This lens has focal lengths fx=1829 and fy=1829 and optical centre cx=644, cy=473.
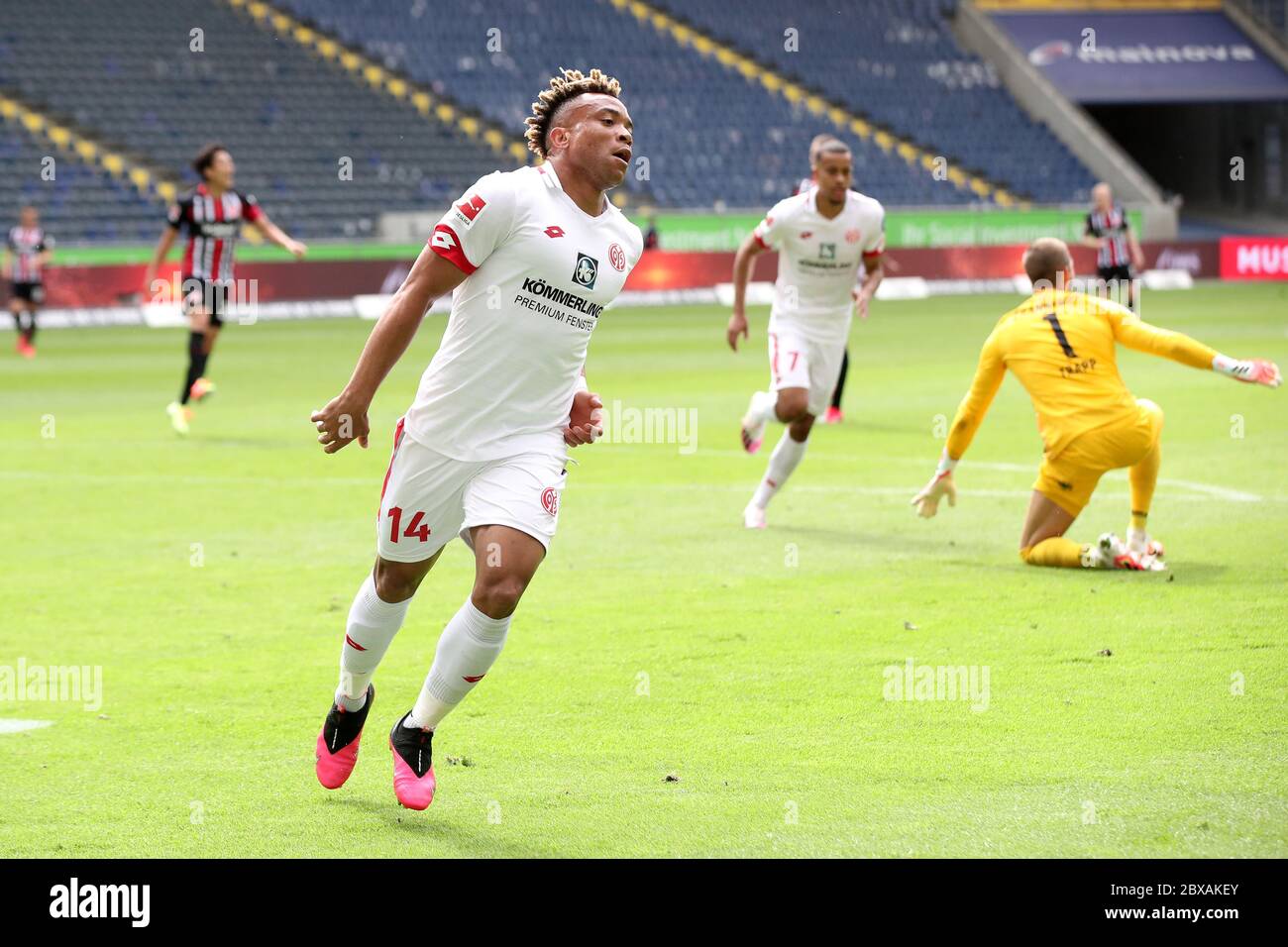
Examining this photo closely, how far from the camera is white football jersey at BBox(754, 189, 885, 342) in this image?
39.2 feet

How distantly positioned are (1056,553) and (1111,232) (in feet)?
65.8

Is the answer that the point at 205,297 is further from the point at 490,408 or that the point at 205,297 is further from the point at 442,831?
the point at 442,831

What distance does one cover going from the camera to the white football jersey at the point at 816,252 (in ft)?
39.2

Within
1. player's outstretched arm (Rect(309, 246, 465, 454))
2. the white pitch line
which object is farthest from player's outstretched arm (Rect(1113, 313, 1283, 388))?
the white pitch line

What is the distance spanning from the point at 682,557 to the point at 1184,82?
47.3 m

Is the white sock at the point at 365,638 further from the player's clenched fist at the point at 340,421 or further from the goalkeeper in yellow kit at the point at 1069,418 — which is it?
the goalkeeper in yellow kit at the point at 1069,418

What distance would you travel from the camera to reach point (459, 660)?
18.4 ft

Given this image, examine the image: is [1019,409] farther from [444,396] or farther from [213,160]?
[444,396]

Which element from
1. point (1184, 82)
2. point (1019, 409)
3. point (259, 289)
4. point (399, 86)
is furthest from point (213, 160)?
point (1184, 82)

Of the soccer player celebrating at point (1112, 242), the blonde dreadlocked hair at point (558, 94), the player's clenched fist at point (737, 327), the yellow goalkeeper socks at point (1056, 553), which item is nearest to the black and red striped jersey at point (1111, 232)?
the soccer player celebrating at point (1112, 242)

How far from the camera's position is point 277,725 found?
6.55 m

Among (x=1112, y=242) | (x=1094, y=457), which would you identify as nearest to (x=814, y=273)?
(x=1094, y=457)

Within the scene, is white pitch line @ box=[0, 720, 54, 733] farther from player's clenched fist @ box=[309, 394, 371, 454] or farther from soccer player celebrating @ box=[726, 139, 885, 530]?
soccer player celebrating @ box=[726, 139, 885, 530]
